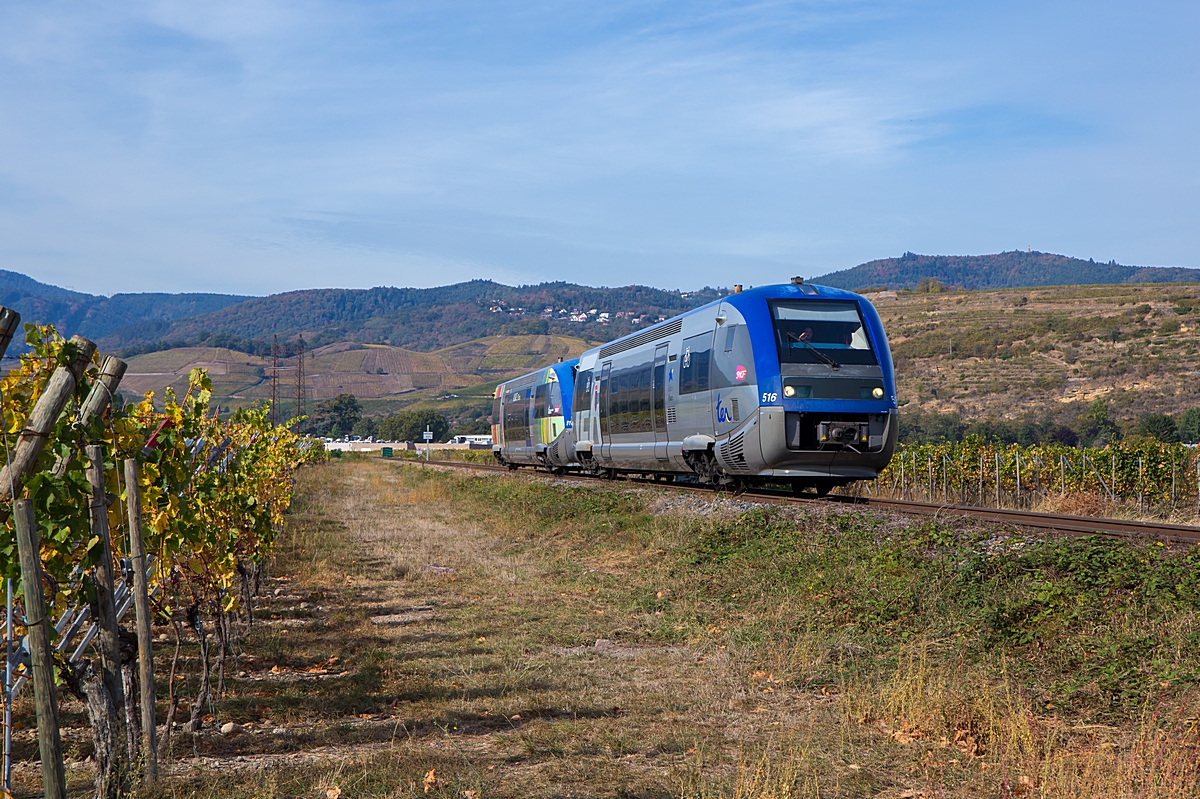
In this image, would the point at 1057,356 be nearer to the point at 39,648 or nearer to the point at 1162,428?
the point at 1162,428

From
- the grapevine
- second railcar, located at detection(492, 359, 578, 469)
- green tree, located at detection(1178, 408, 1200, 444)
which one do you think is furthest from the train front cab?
green tree, located at detection(1178, 408, 1200, 444)

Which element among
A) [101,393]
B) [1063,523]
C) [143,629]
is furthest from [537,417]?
[101,393]

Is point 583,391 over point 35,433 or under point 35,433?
over

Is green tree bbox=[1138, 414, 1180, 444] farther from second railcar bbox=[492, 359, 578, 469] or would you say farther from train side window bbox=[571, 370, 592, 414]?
train side window bbox=[571, 370, 592, 414]

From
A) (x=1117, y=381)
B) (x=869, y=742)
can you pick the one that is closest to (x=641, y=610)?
(x=869, y=742)

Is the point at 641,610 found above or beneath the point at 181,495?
beneath

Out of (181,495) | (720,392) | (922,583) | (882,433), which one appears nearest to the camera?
(181,495)

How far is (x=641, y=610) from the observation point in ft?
37.5

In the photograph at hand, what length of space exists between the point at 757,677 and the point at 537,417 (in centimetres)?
2910

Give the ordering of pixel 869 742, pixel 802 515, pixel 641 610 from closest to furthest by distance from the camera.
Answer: pixel 869 742 < pixel 641 610 < pixel 802 515

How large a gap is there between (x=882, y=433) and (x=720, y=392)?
2930mm

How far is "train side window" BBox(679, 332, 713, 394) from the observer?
18.8 meters

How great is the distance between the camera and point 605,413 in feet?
88.4

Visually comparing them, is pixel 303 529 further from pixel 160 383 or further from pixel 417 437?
pixel 160 383
